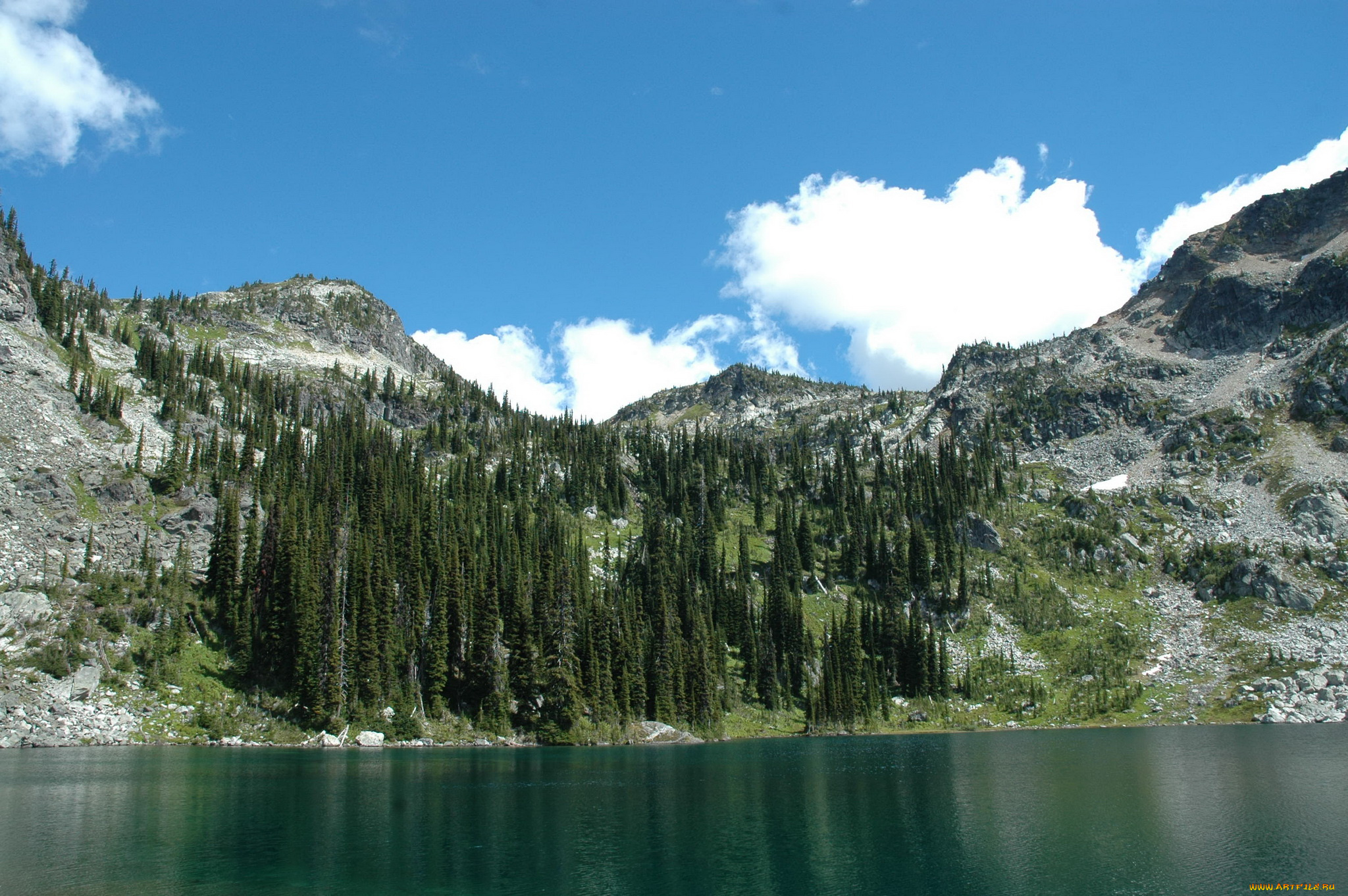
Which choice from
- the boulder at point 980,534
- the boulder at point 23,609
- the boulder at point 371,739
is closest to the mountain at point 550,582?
the boulder at point 23,609

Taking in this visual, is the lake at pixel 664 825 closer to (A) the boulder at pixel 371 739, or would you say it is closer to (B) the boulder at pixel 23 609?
(A) the boulder at pixel 371 739

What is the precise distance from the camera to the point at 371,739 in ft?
278

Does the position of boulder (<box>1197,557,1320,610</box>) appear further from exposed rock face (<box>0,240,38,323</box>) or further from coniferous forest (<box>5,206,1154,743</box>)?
exposed rock face (<box>0,240,38,323</box>)

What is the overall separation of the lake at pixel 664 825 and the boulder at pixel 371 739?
41.6ft

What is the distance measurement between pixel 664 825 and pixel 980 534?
148m

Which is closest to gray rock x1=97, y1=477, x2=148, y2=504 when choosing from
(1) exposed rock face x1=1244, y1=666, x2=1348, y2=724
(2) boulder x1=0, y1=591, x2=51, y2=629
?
(2) boulder x1=0, y1=591, x2=51, y2=629

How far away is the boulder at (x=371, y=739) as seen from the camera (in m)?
84.0

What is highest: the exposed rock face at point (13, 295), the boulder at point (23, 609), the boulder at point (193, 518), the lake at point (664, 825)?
the exposed rock face at point (13, 295)

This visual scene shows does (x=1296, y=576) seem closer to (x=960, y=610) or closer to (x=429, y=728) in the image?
(x=960, y=610)

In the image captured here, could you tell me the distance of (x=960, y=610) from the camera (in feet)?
486

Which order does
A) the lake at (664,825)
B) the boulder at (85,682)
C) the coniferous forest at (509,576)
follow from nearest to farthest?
the lake at (664,825) → the boulder at (85,682) → the coniferous forest at (509,576)

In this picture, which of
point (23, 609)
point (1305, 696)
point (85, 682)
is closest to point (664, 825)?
point (85, 682)

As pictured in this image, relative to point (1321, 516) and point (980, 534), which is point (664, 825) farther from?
point (1321, 516)

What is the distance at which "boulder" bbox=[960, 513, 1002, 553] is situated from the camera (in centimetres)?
17162
